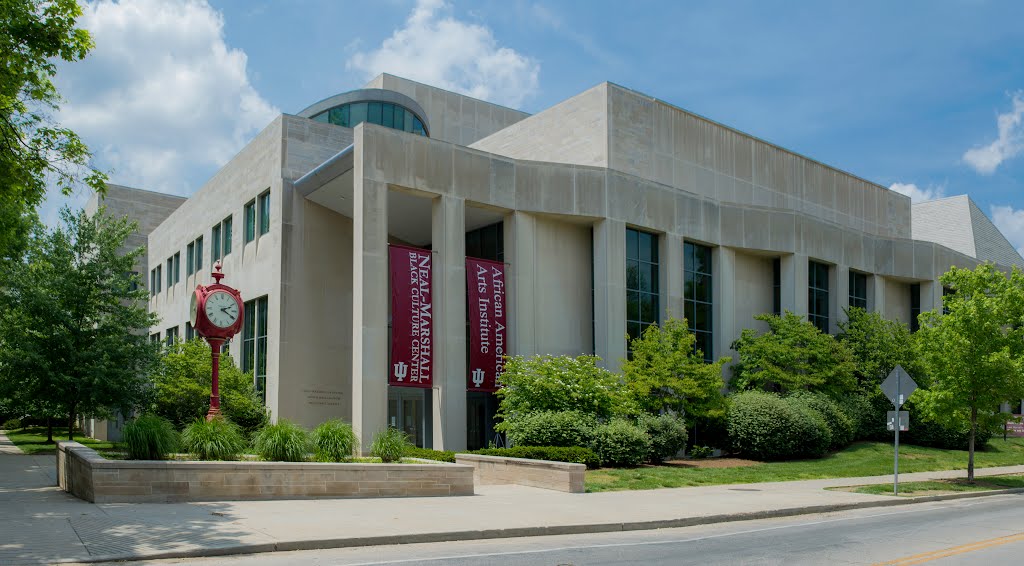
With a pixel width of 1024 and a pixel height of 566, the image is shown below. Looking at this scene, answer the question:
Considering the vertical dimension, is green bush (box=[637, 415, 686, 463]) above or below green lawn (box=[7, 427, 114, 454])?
above

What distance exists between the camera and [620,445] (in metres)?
24.8

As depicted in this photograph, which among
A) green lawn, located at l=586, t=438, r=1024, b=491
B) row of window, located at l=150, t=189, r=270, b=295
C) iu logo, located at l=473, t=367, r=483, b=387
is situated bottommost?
green lawn, located at l=586, t=438, r=1024, b=491

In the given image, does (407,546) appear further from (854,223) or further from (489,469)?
(854,223)

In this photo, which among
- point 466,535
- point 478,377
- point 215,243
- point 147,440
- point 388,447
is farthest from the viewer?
point 215,243

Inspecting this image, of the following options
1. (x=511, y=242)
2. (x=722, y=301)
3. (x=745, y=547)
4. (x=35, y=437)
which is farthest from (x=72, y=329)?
(x=745, y=547)

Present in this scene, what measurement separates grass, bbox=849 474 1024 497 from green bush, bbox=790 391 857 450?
22.5 feet

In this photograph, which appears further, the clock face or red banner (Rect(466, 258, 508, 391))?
red banner (Rect(466, 258, 508, 391))

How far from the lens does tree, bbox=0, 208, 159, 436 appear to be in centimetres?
3152

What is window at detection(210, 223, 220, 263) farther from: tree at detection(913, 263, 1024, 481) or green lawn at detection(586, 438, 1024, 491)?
tree at detection(913, 263, 1024, 481)

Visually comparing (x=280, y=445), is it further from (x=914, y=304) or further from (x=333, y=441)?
(x=914, y=304)

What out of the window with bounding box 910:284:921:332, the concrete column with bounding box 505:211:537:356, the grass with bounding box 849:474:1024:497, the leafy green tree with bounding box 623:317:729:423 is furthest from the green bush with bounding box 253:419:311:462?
the window with bounding box 910:284:921:332

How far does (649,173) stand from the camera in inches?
1416

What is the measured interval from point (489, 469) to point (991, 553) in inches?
491

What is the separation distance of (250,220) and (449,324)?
1276cm
